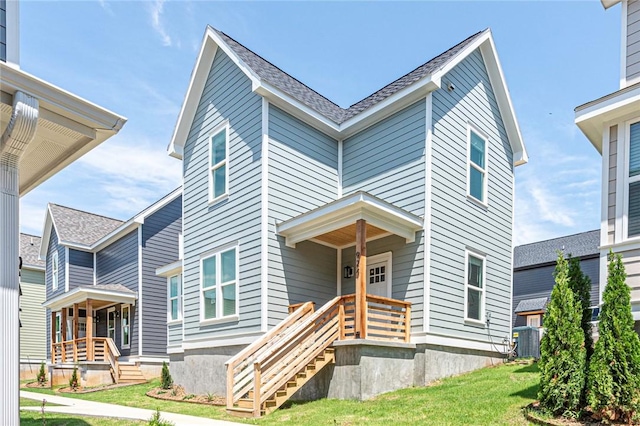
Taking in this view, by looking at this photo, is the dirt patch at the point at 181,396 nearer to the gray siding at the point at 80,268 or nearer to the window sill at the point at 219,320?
the window sill at the point at 219,320

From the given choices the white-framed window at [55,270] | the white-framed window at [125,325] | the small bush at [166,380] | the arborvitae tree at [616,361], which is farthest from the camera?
the white-framed window at [55,270]

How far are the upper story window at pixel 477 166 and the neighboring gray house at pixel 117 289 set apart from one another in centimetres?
1319

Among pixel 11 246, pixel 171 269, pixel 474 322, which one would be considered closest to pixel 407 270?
pixel 474 322

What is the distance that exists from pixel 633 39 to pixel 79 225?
24.0m

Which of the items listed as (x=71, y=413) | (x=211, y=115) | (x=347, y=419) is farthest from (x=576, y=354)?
(x=211, y=115)

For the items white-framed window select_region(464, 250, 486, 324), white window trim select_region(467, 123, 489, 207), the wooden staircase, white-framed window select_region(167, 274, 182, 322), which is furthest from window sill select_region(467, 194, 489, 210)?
the wooden staircase

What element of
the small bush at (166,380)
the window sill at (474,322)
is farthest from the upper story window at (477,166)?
the small bush at (166,380)

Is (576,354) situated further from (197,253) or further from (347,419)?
(197,253)

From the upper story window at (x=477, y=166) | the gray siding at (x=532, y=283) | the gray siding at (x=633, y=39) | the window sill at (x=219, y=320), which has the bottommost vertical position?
the gray siding at (x=532, y=283)

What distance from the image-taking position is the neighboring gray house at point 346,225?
9.97 metres

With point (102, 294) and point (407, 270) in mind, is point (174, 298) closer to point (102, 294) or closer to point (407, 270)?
point (102, 294)

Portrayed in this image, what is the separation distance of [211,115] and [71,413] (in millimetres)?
8357

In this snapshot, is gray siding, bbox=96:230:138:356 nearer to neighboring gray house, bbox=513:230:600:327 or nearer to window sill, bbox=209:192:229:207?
window sill, bbox=209:192:229:207

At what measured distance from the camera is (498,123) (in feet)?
46.3
